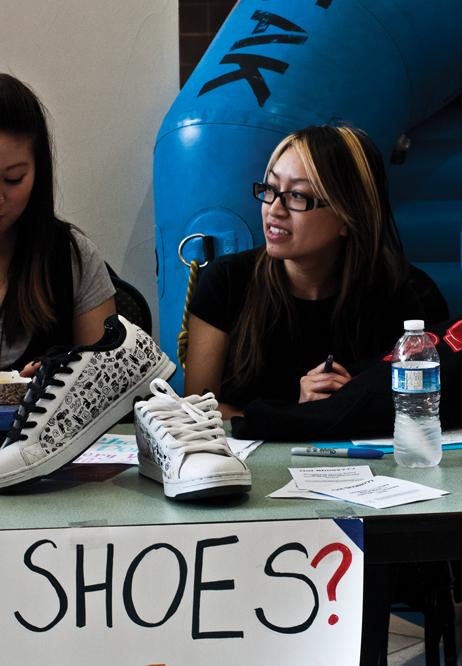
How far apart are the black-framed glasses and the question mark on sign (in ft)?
3.10

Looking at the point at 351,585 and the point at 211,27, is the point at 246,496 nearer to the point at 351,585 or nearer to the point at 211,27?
the point at 351,585

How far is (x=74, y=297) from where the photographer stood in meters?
1.72

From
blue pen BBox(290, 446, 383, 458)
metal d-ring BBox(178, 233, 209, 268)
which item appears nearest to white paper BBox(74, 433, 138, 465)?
blue pen BBox(290, 446, 383, 458)

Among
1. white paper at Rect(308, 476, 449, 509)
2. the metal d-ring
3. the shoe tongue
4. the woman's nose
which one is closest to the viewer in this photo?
white paper at Rect(308, 476, 449, 509)

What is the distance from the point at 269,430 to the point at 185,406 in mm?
222

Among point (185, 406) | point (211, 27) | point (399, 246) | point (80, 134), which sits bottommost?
point (185, 406)

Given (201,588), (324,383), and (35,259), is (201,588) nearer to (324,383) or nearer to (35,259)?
(324,383)

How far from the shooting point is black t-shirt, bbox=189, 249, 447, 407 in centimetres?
176

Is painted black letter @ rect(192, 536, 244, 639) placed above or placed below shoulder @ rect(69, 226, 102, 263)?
below

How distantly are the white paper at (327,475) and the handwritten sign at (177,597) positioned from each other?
0.15 meters

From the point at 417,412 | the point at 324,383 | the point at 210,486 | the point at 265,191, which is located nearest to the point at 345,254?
the point at 265,191

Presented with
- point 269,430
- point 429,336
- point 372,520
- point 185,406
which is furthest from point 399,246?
point 372,520

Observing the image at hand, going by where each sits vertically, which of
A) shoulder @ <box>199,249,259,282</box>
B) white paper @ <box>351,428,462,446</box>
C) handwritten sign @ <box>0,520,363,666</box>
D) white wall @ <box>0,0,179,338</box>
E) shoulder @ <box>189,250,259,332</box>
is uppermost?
white wall @ <box>0,0,179,338</box>

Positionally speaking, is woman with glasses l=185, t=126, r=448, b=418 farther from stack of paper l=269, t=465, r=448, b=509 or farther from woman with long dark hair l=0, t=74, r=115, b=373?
stack of paper l=269, t=465, r=448, b=509
